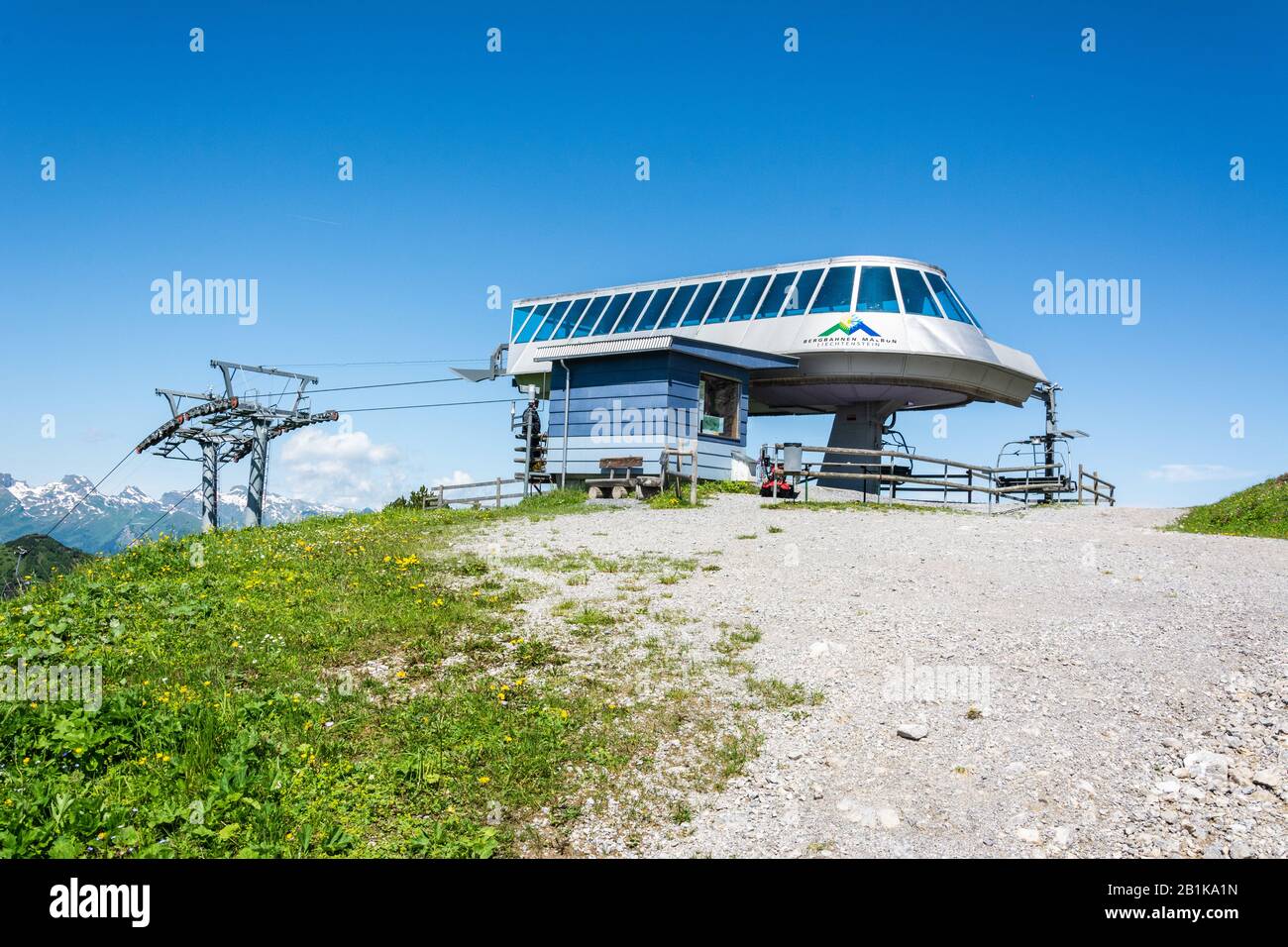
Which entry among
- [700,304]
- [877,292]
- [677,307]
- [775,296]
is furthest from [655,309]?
[877,292]

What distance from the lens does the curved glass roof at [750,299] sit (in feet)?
90.0

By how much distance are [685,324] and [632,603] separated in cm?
1989

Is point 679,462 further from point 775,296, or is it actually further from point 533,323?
point 533,323

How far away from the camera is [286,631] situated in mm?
10188

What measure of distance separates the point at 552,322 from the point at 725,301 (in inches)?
292

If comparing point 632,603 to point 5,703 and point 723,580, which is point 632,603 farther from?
point 5,703

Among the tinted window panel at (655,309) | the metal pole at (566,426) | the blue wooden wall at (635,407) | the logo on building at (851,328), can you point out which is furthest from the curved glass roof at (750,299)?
the metal pole at (566,426)

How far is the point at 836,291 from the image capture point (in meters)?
27.7

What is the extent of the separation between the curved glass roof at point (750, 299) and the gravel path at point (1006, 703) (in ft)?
45.2

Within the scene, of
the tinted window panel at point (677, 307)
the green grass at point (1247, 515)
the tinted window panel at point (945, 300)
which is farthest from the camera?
the tinted window panel at point (677, 307)

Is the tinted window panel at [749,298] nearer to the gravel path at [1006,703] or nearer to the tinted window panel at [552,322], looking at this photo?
the tinted window panel at [552,322]
